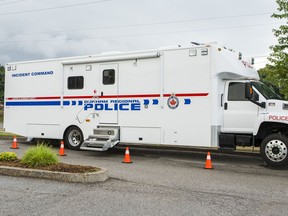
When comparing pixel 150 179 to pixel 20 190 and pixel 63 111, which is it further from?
pixel 63 111

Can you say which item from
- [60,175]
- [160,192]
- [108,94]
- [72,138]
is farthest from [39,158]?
[72,138]

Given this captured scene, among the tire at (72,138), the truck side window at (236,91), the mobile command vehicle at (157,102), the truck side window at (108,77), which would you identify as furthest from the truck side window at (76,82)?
the truck side window at (236,91)

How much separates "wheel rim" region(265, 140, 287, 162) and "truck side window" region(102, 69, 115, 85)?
5.39 meters

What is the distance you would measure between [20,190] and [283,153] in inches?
257

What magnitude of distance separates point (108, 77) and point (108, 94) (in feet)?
1.90

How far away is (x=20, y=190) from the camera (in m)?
6.62

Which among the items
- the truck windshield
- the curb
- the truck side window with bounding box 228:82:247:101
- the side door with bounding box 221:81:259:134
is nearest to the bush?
the curb

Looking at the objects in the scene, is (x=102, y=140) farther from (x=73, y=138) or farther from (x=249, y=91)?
(x=249, y=91)

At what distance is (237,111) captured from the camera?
10.4m

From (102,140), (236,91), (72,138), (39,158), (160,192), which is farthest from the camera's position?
(72,138)

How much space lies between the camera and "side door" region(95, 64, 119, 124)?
1202 cm

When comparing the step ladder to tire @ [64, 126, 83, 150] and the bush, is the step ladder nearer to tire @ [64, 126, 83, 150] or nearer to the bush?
tire @ [64, 126, 83, 150]

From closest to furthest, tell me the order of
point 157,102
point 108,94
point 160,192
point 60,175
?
point 160,192 < point 60,175 < point 157,102 < point 108,94

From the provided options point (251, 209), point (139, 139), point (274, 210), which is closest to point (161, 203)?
point (251, 209)
